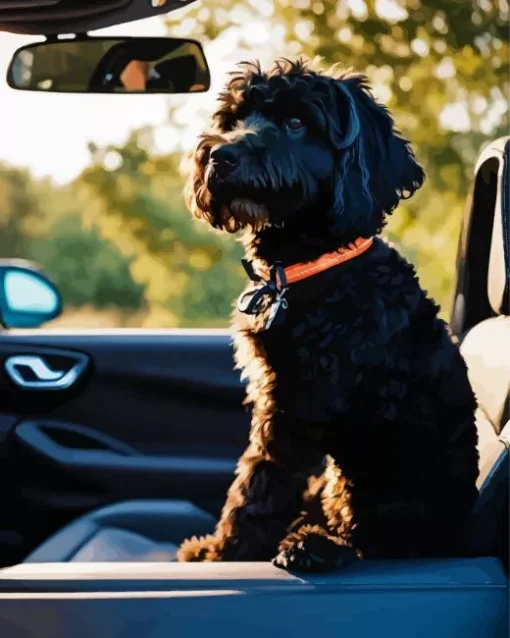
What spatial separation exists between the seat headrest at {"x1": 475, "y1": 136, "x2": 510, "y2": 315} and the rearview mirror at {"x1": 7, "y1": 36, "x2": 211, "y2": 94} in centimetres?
71

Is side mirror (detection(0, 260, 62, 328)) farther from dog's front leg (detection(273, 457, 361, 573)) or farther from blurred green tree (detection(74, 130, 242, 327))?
dog's front leg (detection(273, 457, 361, 573))

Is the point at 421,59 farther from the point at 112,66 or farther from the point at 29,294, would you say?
the point at 29,294

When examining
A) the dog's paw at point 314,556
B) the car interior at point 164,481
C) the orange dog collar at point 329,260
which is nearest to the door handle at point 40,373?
the car interior at point 164,481

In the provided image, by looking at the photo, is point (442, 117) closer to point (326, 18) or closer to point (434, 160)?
point (434, 160)

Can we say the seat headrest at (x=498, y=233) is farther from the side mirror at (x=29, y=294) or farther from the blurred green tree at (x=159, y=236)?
the side mirror at (x=29, y=294)

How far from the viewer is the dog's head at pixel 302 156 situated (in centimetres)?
232

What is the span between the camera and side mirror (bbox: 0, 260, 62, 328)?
10.6 ft

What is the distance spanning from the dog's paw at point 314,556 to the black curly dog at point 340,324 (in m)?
0.04

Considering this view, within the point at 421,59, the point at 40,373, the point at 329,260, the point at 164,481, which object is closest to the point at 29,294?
the point at 40,373

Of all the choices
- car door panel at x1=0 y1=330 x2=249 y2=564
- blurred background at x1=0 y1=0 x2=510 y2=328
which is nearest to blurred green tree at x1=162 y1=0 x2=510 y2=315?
blurred background at x1=0 y1=0 x2=510 y2=328

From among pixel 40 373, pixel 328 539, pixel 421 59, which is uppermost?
pixel 421 59

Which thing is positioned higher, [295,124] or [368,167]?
[295,124]

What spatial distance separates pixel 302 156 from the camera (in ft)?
7.93

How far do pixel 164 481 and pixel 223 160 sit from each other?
133 centimetres
